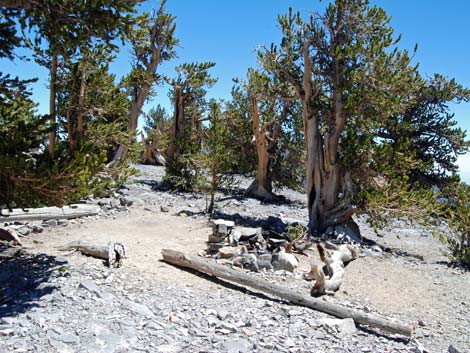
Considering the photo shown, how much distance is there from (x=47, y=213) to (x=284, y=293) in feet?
20.3

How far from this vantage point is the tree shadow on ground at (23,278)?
4.38m

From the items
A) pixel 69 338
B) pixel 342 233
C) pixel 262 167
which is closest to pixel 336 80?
pixel 342 233

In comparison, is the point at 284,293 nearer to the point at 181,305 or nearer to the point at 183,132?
the point at 181,305

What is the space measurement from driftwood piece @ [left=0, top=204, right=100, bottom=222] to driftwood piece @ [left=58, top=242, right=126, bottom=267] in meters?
2.48

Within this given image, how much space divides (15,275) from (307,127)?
26.2 ft

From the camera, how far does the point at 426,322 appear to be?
18.4 ft

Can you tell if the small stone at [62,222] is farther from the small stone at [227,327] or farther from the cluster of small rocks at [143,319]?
the small stone at [227,327]

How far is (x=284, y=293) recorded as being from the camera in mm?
5527

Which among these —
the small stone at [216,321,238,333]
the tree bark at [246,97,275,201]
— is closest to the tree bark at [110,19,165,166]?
the tree bark at [246,97,275,201]

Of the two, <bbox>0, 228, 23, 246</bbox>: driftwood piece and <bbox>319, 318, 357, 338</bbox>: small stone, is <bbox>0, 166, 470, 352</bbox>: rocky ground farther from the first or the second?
<bbox>0, 228, 23, 246</bbox>: driftwood piece

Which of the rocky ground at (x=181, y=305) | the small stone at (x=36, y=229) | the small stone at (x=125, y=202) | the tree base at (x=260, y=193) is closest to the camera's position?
the rocky ground at (x=181, y=305)

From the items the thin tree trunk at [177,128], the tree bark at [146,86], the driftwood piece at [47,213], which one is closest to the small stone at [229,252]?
the driftwood piece at [47,213]

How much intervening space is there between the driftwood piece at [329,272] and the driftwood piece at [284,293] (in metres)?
0.50

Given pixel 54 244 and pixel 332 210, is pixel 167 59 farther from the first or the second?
pixel 54 244
